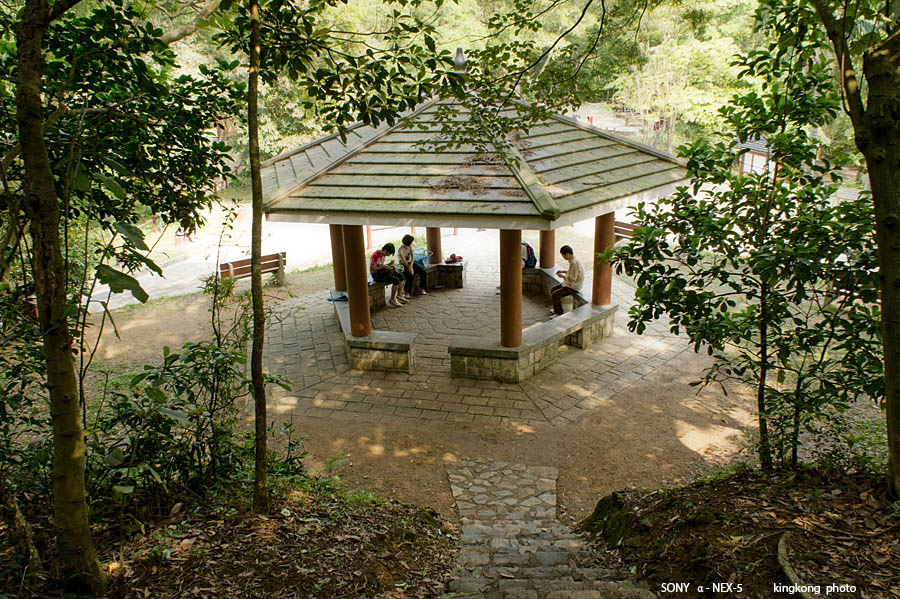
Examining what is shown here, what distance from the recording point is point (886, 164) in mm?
3146

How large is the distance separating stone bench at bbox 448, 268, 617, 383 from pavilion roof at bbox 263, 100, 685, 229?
2.09m

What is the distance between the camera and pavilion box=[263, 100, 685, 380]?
25.5 ft

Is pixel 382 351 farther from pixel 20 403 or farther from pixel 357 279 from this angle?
pixel 20 403

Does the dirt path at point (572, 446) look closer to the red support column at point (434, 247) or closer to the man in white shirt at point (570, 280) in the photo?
the man in white shirt at point (570, 280)

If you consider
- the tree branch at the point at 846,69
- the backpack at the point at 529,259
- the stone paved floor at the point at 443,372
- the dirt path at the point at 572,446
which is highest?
the tree branch at the point at 846,69

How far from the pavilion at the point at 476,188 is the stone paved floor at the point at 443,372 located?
78 centimetres

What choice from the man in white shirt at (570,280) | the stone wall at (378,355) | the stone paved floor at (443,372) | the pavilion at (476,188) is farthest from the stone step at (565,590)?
the man in white shirt at (570,280)

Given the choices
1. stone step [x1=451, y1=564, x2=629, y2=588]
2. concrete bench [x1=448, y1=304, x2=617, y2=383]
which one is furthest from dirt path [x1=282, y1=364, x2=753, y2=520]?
stone step [x1=451, y1=564, x2=629, y2=588]

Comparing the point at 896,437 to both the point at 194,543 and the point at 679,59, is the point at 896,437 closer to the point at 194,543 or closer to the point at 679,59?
the point at 194,543

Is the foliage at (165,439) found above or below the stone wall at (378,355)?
above

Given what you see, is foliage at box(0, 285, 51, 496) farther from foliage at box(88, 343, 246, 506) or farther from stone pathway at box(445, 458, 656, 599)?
stone pathway at box(445, 458, 656, 599)

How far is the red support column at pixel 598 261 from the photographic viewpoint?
9875 mm

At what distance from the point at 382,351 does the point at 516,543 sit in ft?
15.6

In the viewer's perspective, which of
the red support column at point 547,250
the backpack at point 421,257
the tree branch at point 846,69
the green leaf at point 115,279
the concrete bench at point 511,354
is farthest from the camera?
the red support column at point 547,250
